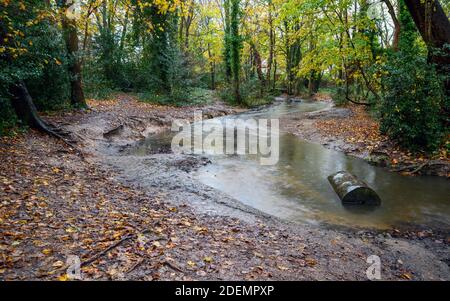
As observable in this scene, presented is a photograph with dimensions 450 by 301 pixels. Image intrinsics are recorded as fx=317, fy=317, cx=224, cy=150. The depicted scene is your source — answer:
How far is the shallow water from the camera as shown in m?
7.29

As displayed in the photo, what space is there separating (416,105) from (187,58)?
16.7 m

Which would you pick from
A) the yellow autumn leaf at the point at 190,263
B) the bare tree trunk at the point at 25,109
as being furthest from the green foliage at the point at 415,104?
the bare tree trunk at the point at 25,109

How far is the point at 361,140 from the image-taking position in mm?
13516

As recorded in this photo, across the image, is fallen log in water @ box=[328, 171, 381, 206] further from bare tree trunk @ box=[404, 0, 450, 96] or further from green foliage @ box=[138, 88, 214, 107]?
green foliage @ box=[138, 88, 214, 107]

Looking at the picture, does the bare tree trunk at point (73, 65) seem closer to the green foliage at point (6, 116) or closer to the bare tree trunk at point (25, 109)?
the bare tree trunk at point (25, 109)

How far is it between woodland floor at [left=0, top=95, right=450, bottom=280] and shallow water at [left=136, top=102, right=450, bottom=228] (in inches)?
27.8

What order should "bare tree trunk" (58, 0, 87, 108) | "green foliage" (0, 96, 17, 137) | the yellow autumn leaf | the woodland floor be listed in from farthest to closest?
"bare tree trunk" (58, 0, 87, 108) < "green foliage" (0, 96, 17, 137) < the yellow autumn leaf < the woodland floor

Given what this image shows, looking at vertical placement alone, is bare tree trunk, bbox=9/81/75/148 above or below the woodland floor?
above

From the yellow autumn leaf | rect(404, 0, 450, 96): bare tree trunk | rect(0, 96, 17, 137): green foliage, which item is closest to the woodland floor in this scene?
the yellow autumn leaf

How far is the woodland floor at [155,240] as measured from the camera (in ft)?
14.2

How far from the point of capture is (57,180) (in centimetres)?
741
